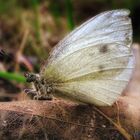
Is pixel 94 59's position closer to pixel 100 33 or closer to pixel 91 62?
pixel 91 62

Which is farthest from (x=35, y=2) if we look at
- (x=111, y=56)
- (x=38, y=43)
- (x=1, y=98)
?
(x=111, y=56)

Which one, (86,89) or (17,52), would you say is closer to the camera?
(86,89)

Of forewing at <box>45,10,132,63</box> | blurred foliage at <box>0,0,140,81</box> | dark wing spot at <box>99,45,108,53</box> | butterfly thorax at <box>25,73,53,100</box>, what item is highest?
blurred foliage at <box>0,0,140,81</box>

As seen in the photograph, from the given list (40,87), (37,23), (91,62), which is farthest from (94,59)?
(37,23)

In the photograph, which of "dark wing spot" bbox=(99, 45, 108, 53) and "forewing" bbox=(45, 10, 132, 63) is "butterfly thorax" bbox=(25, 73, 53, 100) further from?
"dark wing spot" bbox=(99, 45, 108, 53)

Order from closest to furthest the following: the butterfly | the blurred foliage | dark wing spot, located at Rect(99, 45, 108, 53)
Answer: the butterfly → dark wing spot, located at Rect(99, 45, 108, 53) → the blurred foliage

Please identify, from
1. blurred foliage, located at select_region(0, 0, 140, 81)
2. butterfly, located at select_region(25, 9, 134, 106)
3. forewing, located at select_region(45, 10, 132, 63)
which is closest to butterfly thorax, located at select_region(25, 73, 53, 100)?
butterfly, located at select_region(25, 9, 134, 106)

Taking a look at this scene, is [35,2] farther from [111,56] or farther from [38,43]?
[111,56]
